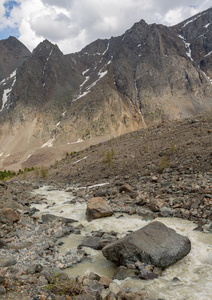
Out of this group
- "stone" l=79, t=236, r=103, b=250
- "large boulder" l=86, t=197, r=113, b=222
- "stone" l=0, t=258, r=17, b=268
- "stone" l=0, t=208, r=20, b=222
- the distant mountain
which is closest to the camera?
"stone" l=0, t=258, r=17, b=268

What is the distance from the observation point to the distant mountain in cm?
12312

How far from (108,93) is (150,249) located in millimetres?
131476

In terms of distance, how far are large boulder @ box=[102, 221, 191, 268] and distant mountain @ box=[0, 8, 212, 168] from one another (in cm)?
10091

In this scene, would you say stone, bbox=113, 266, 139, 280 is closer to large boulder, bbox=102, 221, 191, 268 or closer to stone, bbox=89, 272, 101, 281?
large boulder, bbox=102, 221, 191, 268

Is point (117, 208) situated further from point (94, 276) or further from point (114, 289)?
point (114, 289)

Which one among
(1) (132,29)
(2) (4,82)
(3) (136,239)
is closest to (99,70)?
(1) (132,29)

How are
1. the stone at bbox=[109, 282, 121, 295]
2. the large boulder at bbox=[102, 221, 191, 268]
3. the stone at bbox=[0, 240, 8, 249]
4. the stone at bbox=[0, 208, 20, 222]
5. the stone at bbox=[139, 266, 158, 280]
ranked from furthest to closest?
the stone at bbox=[0, 208, 20, 222], the stone at bbox=[0, 240, 8, 249], the large boulder at bbox=[102, 221, 191, 268], the stone at bbox=[139, 266, 158, 280], the stone at bbox=[109, 282, 121, 295]

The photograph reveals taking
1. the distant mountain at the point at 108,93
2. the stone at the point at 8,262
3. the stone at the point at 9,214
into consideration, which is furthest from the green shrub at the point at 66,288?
the distant mountain at the point at 108,93

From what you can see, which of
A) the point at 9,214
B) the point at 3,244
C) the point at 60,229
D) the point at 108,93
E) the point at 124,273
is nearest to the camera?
the point at 124,273

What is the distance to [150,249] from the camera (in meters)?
7.10

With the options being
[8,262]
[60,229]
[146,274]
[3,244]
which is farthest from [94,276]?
[60,229]

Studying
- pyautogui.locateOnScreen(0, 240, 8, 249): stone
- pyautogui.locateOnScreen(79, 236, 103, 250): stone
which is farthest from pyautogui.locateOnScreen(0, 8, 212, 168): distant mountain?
pyautogui.locateOnScreen(0, 240, 8, 249): stone

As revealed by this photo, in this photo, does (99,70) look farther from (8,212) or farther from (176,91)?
(8,212)

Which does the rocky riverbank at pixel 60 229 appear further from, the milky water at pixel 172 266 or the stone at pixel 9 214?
the milky water at pixel 172 266
